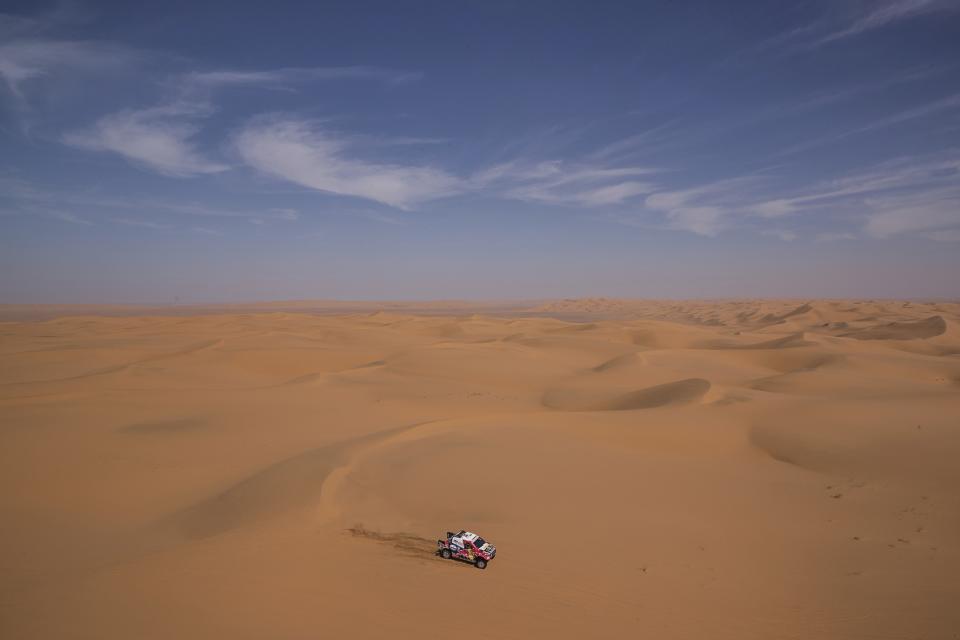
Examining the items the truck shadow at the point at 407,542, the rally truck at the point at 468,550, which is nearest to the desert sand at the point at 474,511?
the truck shadow at the point at 407,542

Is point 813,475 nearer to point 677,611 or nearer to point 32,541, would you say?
point 677,611

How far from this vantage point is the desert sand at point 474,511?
5.09 meters

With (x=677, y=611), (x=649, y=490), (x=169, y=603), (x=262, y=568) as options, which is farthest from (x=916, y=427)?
(x=169, y=603)

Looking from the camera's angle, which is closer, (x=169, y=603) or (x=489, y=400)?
(x=169, y=603)

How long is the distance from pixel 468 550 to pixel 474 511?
5.52 ft

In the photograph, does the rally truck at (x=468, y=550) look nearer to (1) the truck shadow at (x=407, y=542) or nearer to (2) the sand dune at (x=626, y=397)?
(1) the truck shadow at (x=407, y=542)

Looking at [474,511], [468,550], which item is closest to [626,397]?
[474,511]

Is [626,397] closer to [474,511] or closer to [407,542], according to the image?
[474,511]

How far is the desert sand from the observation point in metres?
5.09

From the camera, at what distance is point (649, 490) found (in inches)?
340

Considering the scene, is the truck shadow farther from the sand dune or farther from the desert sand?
the sand dune

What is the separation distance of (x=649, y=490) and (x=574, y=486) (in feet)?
A: 4.22

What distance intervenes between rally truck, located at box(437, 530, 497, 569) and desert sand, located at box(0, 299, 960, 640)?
0.56 feet

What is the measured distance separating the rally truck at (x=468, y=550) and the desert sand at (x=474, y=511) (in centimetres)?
17
